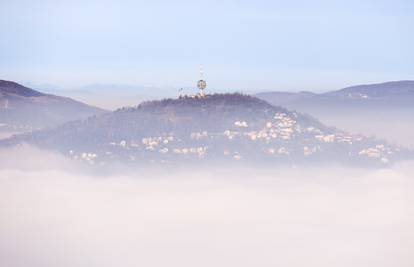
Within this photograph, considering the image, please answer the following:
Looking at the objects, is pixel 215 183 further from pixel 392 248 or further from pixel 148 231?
pixel 392 248

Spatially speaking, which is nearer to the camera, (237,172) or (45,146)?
(45,146)

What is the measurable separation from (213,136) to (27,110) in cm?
343

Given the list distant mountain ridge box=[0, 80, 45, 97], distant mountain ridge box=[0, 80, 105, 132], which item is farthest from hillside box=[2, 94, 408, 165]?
distant mountain ridge box=[0, 80, 45, 97]

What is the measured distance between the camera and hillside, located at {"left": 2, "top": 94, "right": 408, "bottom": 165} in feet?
33.8

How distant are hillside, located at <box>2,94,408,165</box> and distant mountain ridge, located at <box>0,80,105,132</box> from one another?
0.84ft

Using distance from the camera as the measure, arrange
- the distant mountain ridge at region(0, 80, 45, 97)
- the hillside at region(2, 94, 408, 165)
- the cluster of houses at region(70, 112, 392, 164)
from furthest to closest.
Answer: the cluster of houses at region(70, 112, 392, 164) → the hillside at region(2, 94, 408, 165) → the distant mountain ridge at region(0, 80, 45, 97)

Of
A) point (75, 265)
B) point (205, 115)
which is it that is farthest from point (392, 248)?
point (75, 265)

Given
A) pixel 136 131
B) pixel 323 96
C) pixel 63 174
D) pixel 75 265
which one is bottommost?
pixel 75 265

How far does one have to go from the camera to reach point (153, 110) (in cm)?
1072

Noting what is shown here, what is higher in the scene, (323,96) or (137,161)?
(323,96)

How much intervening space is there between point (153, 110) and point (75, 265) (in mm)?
3184

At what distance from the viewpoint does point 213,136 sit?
10.6m

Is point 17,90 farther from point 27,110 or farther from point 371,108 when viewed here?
point 371,108

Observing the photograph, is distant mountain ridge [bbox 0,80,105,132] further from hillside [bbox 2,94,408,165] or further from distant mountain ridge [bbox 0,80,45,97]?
hillside [bbox 2,94,408,165]
